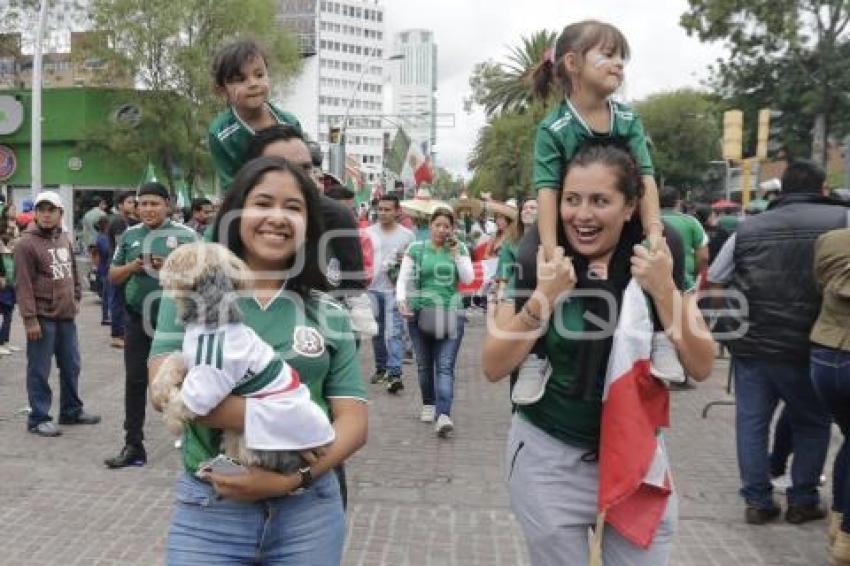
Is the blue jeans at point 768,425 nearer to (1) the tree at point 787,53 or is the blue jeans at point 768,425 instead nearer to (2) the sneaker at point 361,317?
(2) the sneaker at point 361,317

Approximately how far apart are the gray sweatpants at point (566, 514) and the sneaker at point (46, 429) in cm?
562

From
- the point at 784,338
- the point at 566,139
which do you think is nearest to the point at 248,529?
the point at 566,139

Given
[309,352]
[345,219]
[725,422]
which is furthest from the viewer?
[725,422]

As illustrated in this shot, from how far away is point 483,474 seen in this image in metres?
6.21

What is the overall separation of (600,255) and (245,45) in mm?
1882

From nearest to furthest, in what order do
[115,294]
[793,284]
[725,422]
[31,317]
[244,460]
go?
1. [244,460]
2. [793,284]
3. [31,317]
4. [725,422]
5. [115,294]

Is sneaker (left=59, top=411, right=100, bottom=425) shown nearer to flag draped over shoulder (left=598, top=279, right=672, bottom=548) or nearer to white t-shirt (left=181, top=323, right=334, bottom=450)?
white t-shirt (left=181, top=323, right=334, bottom=450)

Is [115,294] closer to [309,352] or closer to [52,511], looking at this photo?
[52,511]

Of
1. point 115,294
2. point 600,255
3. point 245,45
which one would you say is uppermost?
point 245,45

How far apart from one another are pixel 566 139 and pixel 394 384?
21.1ft

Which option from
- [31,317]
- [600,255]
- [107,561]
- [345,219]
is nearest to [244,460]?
[600,255]

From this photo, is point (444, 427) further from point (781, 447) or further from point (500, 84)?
point (500, 84)

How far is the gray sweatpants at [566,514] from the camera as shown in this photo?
8.51ft

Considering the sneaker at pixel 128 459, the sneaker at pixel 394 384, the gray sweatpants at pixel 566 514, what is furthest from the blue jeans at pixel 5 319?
the gray sweatpants at pixel 566 514
